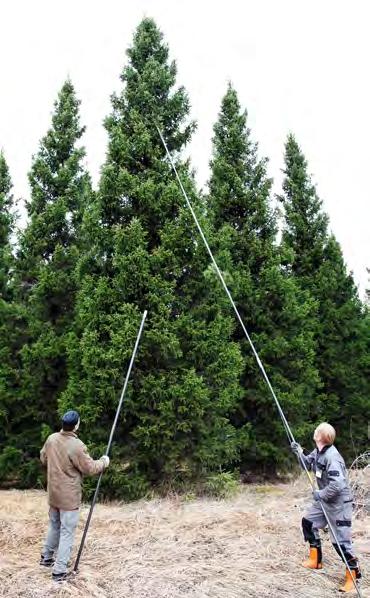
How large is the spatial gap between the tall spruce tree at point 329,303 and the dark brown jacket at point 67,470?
10038mm

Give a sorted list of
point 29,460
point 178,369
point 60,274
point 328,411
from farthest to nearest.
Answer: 1. point 328,411
2. point 60,274
3. point 29,460
4. point 178,369

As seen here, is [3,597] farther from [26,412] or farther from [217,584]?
[26,412]

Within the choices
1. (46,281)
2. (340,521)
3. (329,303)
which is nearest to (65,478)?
(340,521)

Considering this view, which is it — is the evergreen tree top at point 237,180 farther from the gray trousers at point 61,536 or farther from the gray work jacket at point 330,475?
the gray trousers at point 61,536

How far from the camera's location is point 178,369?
28.2 ft

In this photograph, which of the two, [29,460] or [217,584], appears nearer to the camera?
[217,584]

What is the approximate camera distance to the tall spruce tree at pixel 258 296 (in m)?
11.3

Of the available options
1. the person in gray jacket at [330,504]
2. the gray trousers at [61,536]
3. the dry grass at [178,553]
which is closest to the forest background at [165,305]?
the dry grass at [178,553]

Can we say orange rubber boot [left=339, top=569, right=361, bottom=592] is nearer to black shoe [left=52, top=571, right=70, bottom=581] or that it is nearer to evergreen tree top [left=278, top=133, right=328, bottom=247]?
black shoe [left=52, top=571, right=70, bottom=581]

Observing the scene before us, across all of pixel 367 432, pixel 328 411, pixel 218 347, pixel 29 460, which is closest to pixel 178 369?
pixel 218 347

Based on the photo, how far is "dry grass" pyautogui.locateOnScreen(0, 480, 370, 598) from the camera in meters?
4.61

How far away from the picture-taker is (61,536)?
4863mm

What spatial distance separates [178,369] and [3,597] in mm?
4690

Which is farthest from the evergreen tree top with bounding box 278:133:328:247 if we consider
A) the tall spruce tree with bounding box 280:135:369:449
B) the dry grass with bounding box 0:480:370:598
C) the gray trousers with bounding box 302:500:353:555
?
the gray trousers with bounding box 302:500:353:555
